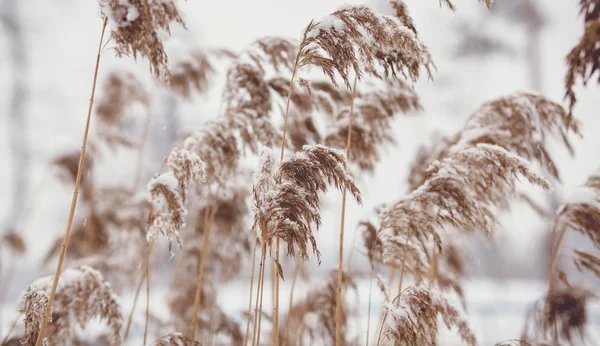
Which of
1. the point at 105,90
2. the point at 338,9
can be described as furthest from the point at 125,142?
the point at 338,9

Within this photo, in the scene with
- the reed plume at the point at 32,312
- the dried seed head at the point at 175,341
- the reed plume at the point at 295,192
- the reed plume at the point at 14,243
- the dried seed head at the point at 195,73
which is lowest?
the dried seed head at the point at 175,341

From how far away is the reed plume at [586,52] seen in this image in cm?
130

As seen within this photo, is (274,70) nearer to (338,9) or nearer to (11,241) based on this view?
(338,9)

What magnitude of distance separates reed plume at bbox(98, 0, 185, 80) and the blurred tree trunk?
9.79m

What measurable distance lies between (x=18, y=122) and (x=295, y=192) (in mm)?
10482

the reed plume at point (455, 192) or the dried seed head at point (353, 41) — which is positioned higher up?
the dried seed head at point (353, 41)

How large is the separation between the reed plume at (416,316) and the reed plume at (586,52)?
981 mm

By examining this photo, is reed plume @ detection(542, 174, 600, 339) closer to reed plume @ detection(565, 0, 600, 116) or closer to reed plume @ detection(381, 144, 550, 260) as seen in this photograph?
reed plume @ detection(381, 144, 550, 260)

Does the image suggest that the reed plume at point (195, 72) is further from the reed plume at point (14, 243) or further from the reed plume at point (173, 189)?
the reed plume at point (14, 243)

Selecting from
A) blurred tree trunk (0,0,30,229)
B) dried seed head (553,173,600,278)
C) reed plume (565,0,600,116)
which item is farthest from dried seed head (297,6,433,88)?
blurred tree trunk (0,0,30,229)

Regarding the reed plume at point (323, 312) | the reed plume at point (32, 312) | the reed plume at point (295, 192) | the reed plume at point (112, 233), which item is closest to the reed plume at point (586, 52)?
the reed plume at point (295, 192)

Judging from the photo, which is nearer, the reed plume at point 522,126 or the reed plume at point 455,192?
the reed plume at point 455,192

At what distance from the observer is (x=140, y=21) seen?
5.32ft

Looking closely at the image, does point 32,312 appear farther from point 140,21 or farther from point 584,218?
point 584,218
